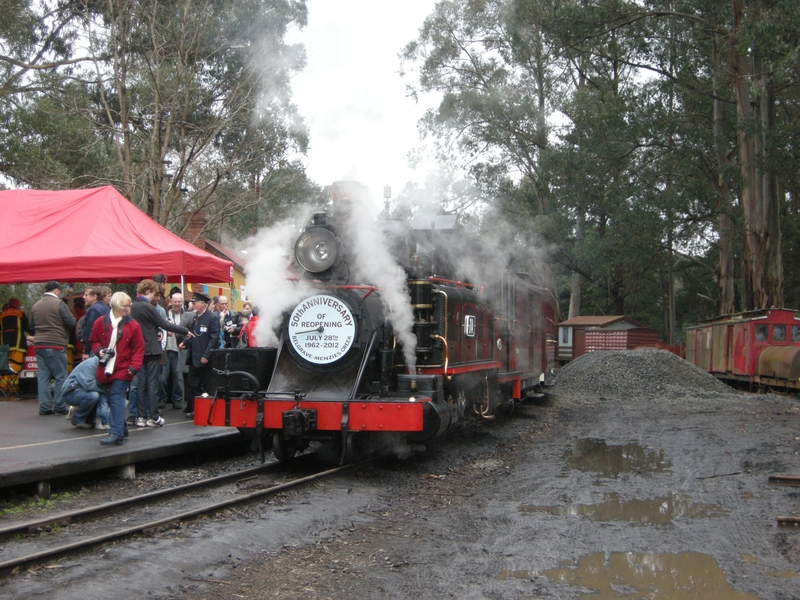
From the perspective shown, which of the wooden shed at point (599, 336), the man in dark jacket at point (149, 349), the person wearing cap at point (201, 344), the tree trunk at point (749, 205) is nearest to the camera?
the man in dark jacket at point (149, 349)

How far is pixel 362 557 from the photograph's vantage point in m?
4.94

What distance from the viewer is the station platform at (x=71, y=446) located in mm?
6414

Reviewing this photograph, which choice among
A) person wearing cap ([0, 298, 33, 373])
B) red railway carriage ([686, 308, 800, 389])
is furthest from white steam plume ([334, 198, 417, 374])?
red railway carriage ([686, 308, 800, 389])

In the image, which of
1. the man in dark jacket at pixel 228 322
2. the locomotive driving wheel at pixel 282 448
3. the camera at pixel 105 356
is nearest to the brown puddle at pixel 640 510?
the locomotive driving wheel at pixel 282 448

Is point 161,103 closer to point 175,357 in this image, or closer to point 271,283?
point 175,357

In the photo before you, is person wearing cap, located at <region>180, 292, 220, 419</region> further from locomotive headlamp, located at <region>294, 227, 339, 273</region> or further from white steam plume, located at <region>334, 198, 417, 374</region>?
white steam plume, located at <region>334, 198, 417, 374</region>

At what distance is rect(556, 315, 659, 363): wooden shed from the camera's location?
3709 centimetres

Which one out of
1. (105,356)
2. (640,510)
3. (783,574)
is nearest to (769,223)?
(640,510)

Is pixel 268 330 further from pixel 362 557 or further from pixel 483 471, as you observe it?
pixel 362 557

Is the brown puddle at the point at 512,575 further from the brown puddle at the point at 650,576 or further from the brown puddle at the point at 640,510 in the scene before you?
the brown puddle at the point at 640,510

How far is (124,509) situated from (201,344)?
3.98 m

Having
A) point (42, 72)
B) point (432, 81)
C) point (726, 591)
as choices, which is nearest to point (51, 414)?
point (726, 591)

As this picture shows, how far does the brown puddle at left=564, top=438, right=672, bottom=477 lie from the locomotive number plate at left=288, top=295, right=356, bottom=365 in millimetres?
3268

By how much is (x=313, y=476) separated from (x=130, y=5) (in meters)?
15.9
